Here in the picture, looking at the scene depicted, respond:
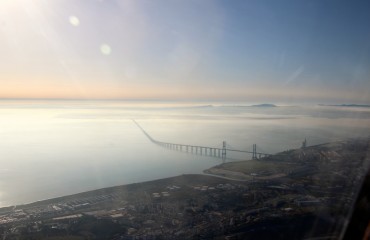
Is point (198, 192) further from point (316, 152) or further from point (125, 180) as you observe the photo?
point (316, 152)

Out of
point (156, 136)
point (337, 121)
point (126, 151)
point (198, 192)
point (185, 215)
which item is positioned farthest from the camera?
point (156, 136)

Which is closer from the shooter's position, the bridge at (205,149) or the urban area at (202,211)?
the urban area at (202,211)

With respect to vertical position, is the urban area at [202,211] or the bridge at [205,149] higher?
the urban area at [202,211]

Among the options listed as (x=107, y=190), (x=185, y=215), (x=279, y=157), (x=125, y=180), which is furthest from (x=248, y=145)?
(x=185, y=215)

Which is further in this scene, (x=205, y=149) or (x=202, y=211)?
(x=205, y=149)

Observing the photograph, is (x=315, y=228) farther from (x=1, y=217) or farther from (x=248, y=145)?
(x=248, y=145)

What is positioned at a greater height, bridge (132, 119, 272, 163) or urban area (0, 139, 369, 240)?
urban area (0, 139, 369, 240)

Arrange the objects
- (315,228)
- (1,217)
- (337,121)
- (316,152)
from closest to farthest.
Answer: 1. (315,228)
2. (1,217)
3. (316,152)
4. (337,121)

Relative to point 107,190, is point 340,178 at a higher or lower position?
higher

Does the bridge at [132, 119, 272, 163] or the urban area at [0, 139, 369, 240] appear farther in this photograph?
the bridge at [132, 119, 272, 163]

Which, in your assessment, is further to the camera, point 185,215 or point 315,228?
point 185,215

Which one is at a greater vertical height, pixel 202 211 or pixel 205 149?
pixel 202 211
